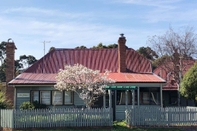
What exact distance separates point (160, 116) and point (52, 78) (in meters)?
9.12

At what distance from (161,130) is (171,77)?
16155 millimetres

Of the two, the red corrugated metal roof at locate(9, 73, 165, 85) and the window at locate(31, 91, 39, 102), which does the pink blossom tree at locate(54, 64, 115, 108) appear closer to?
the red corrugated metal roof at locate(9, 73, 165, 85)

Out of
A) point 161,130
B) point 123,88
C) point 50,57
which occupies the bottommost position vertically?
point 161,130

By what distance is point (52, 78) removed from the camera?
24750 millimetres

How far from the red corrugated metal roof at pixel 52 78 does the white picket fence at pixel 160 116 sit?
4.59 meters

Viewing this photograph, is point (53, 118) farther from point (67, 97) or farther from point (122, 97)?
point (122, 97)

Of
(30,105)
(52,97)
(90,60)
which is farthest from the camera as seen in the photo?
(90,60)

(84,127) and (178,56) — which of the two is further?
(178,56)

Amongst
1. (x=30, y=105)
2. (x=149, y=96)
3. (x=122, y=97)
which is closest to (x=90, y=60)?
A: (x=122, y=97)

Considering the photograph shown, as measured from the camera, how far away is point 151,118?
1905 cm

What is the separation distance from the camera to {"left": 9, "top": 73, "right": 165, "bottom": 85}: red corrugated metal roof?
2359 centimetres

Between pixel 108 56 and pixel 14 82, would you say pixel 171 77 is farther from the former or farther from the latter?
pixel 14 82

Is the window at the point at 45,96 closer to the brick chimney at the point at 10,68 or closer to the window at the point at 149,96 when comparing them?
the brick chimney at the point at 10,68

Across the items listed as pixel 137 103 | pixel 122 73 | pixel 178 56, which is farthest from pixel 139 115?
pixel 178 56
